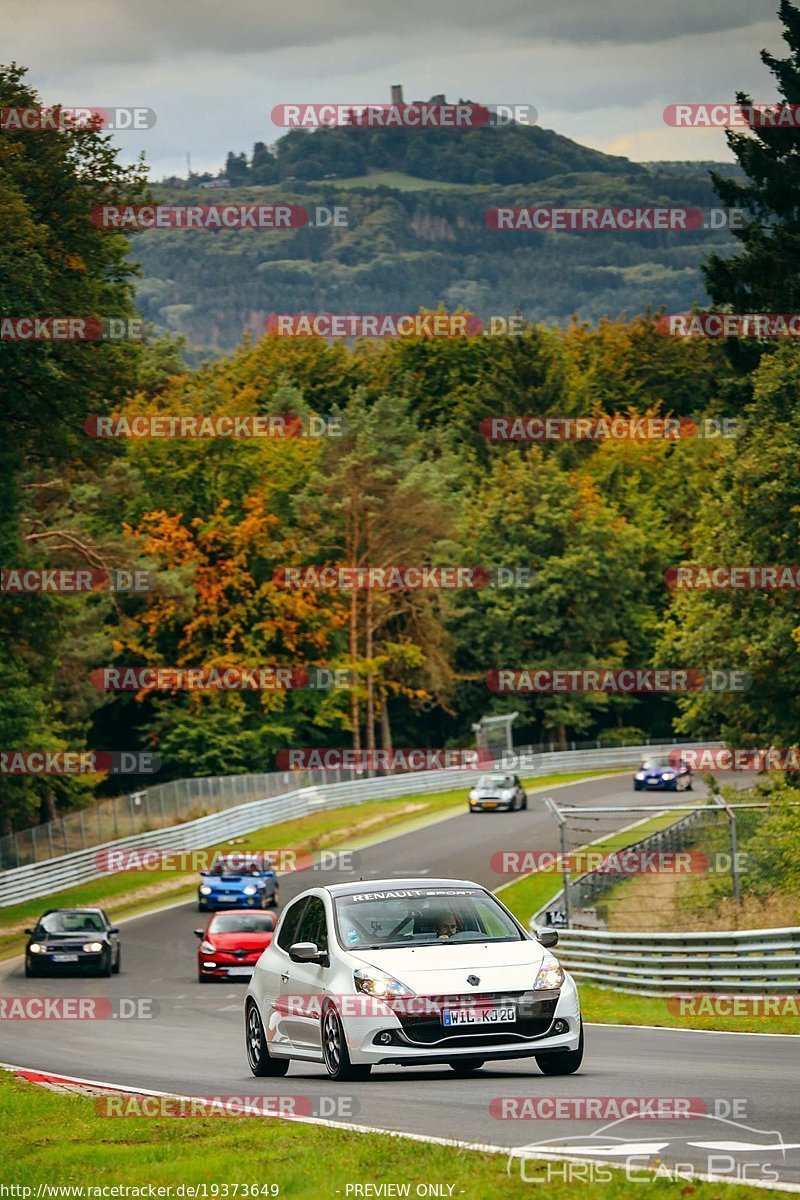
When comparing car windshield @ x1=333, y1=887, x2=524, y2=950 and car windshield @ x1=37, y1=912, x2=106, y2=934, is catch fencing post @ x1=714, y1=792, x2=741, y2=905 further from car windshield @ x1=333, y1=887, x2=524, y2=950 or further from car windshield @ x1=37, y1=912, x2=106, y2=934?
car windshield @ x1=37, y1=912, x2=106, y2=934

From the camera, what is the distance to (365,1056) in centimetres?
1294

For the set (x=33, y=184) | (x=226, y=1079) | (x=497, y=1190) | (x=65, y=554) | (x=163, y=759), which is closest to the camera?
(x=497, y=1190)

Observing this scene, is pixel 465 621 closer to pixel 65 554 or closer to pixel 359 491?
pixel 359 491

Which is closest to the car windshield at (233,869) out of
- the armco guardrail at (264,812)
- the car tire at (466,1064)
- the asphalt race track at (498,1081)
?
the armco guardrail at (264,812)

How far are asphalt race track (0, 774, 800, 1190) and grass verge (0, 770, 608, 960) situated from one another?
17.0 metres

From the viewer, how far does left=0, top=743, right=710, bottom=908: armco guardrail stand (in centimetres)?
5144

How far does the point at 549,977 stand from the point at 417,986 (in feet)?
3.07

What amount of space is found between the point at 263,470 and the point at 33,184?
44.2 m

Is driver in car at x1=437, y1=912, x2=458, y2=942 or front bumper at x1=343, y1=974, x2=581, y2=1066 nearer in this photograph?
front bumper at x1=343, y1=974, x2=581, y2=1066

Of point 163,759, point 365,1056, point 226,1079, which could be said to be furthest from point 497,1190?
point 163,759

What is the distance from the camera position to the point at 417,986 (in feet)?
42.2

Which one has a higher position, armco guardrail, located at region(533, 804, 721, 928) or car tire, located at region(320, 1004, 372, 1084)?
car tire, located at region(320, 1004, 372, 1084)

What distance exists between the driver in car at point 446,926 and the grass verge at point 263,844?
29664mm

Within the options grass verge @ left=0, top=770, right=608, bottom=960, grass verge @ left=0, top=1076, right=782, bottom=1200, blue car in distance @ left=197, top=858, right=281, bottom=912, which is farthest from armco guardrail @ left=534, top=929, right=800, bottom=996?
grass verge @ left=0, top=770, right=608, bottom=960
